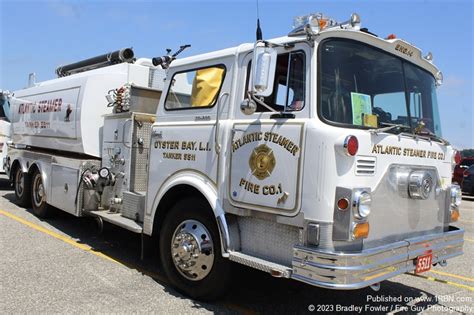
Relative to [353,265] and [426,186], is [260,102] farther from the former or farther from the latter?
[426,186]

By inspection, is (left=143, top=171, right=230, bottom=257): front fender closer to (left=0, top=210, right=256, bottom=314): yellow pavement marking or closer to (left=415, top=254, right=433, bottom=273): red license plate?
(left=0, top=210, right=256, bottom=314): yellow pavement marking

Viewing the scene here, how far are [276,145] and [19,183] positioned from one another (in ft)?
25.2

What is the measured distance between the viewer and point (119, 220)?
5934 millimetres

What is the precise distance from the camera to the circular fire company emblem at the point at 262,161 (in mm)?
4055

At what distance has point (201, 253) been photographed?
4.59m

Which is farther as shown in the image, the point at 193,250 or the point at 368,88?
the point at 193,250

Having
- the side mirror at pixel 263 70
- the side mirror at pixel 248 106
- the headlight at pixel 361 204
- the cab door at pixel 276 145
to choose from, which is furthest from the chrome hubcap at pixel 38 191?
the headlight at pixel 361 204

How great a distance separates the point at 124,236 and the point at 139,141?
2.06m

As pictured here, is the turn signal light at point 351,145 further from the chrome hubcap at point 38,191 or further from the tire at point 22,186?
the tire at point 22,186

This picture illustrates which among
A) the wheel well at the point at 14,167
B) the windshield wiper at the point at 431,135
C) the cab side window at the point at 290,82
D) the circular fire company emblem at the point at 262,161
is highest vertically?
the cab side window at the point at 290,82

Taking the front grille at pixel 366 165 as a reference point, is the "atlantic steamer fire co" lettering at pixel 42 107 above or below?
above

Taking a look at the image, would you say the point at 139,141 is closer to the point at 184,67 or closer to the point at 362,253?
the point at 184,67

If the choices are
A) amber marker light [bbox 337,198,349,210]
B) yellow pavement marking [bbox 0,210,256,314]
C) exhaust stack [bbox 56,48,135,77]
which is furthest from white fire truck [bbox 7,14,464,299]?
exhaust stack [bbox 56,48,135,77]

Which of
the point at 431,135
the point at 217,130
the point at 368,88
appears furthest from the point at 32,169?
the point at 431,135
